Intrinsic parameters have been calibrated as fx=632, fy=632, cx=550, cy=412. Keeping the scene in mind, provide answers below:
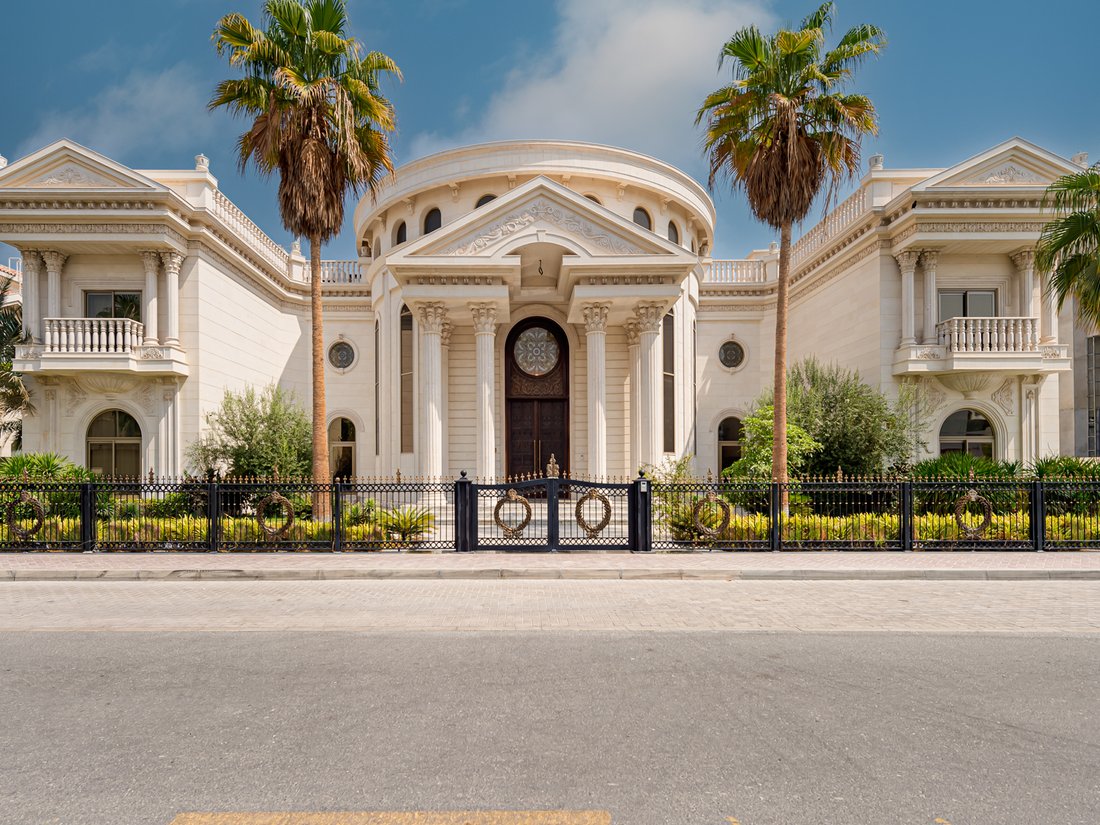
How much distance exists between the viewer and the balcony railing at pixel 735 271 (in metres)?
26.4

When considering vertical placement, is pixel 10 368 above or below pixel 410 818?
above

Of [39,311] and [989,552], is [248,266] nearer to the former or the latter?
[39,311]

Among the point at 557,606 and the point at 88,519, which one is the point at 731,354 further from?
the point at 88,519

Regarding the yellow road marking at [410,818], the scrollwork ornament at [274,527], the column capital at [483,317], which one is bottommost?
the yellow road marking at [410,818]

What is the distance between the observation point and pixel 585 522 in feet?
42.6

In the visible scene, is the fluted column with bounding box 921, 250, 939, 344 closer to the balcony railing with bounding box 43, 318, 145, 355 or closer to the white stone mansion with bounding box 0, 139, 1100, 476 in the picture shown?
the white stone mansion with bounding box 0, 139, 1100, 476

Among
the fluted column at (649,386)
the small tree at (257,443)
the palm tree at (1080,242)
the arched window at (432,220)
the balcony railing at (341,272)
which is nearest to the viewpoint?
the palm tree at (1080,242)

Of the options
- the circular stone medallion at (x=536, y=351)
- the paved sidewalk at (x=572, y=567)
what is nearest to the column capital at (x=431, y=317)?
the circular stone medallion at (x=536, y=351)

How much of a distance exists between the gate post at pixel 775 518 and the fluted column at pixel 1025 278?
12858mm

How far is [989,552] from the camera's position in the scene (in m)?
12.3

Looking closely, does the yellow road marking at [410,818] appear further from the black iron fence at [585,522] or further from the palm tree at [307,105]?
the palm tree at [307,105]

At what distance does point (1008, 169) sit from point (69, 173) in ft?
89.6

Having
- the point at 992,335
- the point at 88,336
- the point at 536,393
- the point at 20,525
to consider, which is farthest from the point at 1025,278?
the point at 88,336

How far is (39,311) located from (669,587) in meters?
20.3
